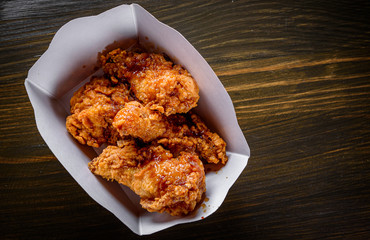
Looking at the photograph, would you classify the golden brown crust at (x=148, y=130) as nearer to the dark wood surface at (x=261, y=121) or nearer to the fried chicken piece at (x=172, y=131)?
the fried chicken piece at (x=172, y=131)

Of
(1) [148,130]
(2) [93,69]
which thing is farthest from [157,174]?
(2) [93,69]

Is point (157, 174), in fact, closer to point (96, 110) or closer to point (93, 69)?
point (96, 110)

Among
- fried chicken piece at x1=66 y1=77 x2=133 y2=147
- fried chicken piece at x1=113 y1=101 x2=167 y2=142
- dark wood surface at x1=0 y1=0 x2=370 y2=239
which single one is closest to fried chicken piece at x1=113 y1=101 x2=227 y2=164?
fried chicken piece at x1=113 y1=101 x2=167 y2=142

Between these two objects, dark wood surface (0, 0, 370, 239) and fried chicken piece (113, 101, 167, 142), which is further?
dark wood surface (0, 0, 370, 239)

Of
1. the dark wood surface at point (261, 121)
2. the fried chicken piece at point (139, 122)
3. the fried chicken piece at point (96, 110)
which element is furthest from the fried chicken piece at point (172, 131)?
the dark wood surface at point (261, 121)

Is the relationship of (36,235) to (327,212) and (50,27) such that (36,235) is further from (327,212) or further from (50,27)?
(327,212)

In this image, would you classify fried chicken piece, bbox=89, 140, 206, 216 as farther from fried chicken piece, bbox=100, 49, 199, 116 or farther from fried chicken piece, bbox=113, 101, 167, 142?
fried chicken piece, bbox=100, 49, 199, 116
